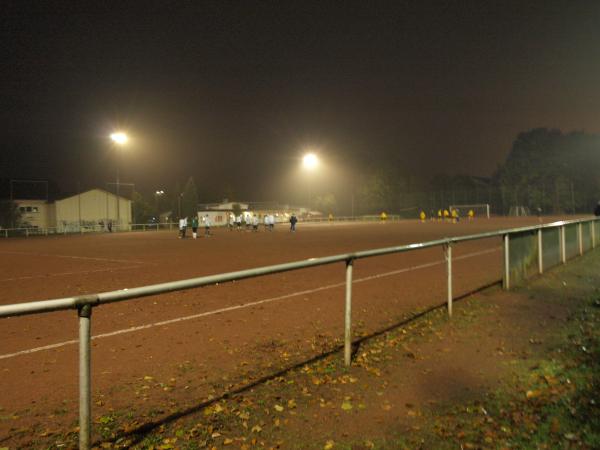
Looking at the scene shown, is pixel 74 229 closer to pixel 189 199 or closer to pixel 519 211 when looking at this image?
pixel 189 199

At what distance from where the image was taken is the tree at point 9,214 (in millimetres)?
50938

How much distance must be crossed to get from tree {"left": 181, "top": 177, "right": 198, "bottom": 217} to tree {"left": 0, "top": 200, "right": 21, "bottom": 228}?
37.8 meters

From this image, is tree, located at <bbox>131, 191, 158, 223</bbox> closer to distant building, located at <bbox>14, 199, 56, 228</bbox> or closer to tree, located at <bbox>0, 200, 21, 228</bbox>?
distant building, located at <bbox>14, 199, 56, 228</bbox>

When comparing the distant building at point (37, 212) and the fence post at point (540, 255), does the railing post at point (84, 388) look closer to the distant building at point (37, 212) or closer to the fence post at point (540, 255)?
the fence post at point (540, 255)

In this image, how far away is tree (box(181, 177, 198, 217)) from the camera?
92.6 metres

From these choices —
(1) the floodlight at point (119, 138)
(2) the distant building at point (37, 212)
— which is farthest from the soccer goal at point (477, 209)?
(2) the distant building at point (37, 212)

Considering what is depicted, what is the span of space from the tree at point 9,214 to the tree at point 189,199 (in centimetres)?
3779

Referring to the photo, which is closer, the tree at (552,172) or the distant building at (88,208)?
the distant building at (88,208)

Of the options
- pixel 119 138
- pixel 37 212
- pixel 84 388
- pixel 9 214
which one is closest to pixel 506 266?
pixel 84 388

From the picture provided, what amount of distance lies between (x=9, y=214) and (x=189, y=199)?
148ft

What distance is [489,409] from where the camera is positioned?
398 centimetres

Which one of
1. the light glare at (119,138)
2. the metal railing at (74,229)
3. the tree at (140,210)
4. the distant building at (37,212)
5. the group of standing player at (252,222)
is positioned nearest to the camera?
the light glare at (119,138)

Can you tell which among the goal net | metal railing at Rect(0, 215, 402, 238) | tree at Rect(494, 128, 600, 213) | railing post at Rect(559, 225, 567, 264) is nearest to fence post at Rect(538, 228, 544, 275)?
railing post at Rect(559, 225, 567, 264)

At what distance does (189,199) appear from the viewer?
96.5 metres
